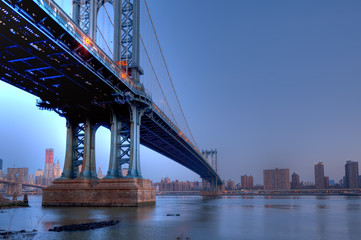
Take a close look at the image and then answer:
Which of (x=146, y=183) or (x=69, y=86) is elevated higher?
(x=69, y=86)

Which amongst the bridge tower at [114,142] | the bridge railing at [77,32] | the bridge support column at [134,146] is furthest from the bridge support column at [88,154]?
the bridge railing at [77,32]

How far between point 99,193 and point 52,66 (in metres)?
17.5

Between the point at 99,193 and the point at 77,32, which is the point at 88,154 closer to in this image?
the point at 99,193

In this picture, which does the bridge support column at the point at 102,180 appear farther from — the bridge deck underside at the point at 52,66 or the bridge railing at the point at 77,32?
the bridge railing at the point at 77,32

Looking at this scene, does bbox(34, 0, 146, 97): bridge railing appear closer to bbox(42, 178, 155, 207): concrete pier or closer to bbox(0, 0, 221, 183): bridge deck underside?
bbox(0, 0, 221, 183): bridge deck underside

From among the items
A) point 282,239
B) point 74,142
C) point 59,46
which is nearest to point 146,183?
point 74,142

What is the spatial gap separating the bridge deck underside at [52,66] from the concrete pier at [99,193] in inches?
412

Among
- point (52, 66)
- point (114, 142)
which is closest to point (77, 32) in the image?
→ point (52, 66)

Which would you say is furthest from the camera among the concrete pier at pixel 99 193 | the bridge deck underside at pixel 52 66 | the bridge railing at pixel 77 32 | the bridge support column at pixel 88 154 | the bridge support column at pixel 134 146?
the bridge support column at pixel 88 154

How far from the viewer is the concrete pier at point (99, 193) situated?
42094mm

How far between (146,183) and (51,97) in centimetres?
1747

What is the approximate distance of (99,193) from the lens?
4356cm

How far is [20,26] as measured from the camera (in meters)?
26.8

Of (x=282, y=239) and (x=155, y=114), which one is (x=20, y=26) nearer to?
(x=282, y=239)
